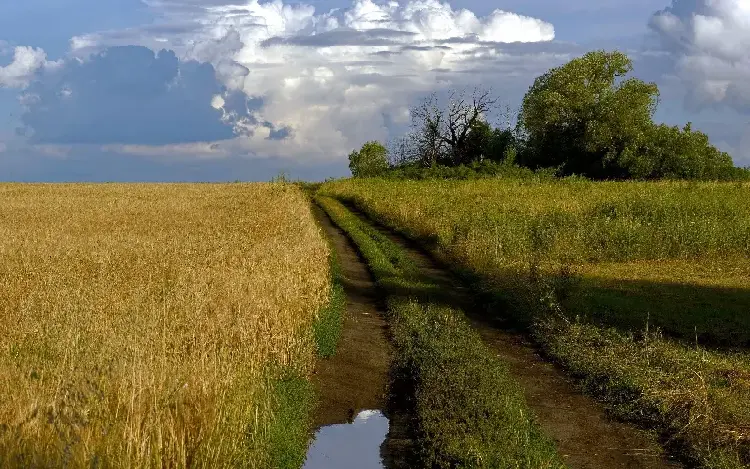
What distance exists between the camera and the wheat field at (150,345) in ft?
22.3

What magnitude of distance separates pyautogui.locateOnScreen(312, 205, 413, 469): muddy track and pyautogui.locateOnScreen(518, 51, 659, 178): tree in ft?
181

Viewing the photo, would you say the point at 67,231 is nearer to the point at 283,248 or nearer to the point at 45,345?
the point at 283,248

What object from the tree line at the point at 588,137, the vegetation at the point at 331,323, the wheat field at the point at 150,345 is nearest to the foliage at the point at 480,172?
the tree line at the point at 588,137

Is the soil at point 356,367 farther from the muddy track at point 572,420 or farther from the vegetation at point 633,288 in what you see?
the vegetation at point 633,288

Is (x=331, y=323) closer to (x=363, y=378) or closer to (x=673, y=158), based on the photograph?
(x=363, y=378)

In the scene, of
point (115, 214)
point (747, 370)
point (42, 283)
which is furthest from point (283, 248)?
point (115, 214)

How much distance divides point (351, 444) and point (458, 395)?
1.39 m

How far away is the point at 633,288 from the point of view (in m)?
17.8

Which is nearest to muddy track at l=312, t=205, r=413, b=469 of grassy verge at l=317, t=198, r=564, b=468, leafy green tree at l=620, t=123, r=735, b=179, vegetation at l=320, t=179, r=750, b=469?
grassy verge at l=317, t=198, r=564, b=468

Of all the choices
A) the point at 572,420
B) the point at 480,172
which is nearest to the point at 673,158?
the point at 480,172

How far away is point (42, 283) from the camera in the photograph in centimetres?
1352

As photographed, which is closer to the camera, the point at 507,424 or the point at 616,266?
the point at 507,424

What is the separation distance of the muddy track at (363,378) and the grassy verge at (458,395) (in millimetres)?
246

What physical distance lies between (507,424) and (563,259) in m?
13.6
